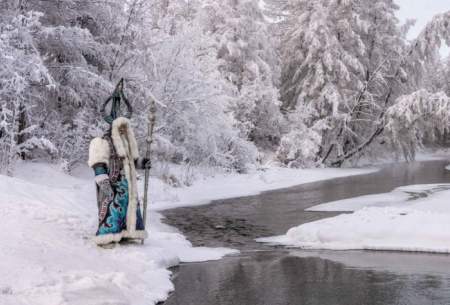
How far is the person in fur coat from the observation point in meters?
7.49

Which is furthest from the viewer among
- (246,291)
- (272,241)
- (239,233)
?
(239,233)

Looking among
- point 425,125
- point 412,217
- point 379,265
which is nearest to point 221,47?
point 425,125

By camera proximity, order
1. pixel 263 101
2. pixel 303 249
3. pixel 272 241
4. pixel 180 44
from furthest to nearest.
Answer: pixel 263 101 → pixel 180 44 → pixel 272 241 → pixel 303 249

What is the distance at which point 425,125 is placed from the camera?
33.4m

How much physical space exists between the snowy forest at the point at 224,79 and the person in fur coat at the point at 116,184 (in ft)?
19.7

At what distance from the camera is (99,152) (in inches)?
298

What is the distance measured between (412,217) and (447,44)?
26.8m

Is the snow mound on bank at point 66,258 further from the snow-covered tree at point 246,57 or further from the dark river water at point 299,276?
the snow-covered tree at point 246,57

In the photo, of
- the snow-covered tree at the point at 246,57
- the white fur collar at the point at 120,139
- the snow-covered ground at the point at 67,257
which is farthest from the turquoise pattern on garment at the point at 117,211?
the snow-covered tree at the point at 246,57

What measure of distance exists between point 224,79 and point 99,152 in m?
21.6

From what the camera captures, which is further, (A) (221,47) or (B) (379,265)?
(A) (221,47)

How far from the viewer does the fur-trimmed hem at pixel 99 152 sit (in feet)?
24.7

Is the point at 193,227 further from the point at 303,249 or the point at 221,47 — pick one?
the point at 221,47

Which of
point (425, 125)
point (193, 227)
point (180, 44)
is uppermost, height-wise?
point (180, 44)
